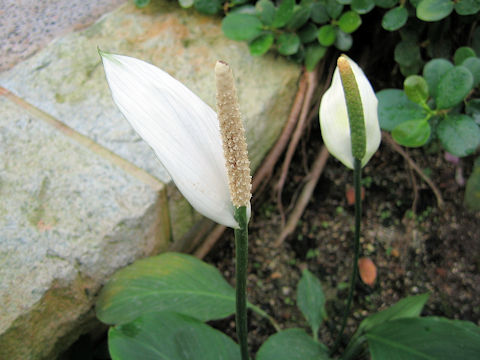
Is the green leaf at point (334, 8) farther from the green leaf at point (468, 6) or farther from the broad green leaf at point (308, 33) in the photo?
the green leaf at point (468, 6)

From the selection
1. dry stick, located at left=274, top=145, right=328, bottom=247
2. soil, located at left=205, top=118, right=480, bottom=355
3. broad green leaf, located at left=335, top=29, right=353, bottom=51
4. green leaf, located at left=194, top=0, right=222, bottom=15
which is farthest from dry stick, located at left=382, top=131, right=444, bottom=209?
green leaf, located at left=194, top=0, right=222, bottom=15

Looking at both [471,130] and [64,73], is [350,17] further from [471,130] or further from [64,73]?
[64,73]

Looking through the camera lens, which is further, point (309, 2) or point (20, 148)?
point (309, 2)

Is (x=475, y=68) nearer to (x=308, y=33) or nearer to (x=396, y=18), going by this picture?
(x=396, y=18)

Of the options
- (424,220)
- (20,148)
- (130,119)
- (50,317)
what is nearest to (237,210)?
(130,119)

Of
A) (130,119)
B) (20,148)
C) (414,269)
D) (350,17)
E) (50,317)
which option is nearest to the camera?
(130,119)

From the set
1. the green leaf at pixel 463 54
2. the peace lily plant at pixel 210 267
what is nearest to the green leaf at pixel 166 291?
the peace lily plant at pixel 210 267

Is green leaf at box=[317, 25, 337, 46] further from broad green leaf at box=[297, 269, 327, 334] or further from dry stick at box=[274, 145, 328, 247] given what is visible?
broad green leaf at box=[297, 269, 327, 334]
